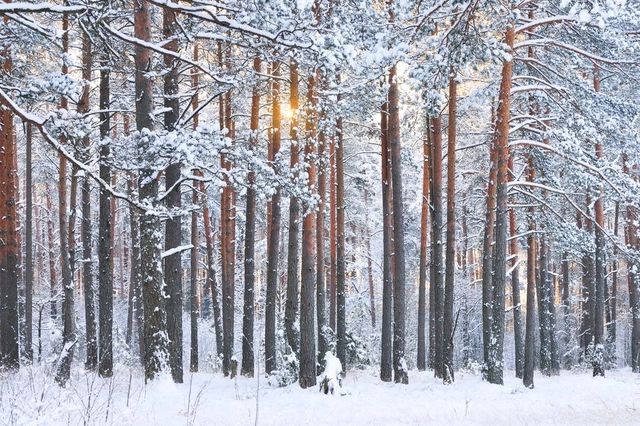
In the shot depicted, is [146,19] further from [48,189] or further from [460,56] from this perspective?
[48,189]

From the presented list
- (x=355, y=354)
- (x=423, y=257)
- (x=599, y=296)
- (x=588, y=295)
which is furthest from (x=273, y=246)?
(x=588, y=295)

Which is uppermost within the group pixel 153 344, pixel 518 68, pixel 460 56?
pixel 518 68

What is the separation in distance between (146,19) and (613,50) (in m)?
9.74

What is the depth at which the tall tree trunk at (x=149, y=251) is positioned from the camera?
8.27 metres

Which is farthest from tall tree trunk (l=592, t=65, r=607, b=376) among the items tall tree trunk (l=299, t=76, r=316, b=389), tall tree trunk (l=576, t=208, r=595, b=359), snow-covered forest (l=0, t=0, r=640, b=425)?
tall tree trunk (l=299, t=76, r=316, b=389)

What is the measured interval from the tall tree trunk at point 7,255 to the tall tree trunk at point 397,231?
881cm

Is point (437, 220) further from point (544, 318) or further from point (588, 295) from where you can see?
point (588, 295)

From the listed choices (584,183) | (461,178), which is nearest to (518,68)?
(584,183)

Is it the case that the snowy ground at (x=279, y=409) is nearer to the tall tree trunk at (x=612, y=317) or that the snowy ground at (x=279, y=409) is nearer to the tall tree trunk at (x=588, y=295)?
the tall tree trunk at (x=588, y=295)

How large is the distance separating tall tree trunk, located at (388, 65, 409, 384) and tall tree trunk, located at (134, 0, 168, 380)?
18.3 ft

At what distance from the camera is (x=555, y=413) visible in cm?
691


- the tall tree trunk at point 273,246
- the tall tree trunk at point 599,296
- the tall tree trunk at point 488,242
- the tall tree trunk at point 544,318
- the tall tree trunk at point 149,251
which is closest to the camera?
the tall tree trunk at point 149,251

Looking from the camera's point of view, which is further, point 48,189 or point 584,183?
point 48,189

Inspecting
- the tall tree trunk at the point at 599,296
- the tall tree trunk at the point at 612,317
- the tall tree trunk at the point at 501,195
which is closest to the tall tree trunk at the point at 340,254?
the tall tree trunk at the point at 501,195
